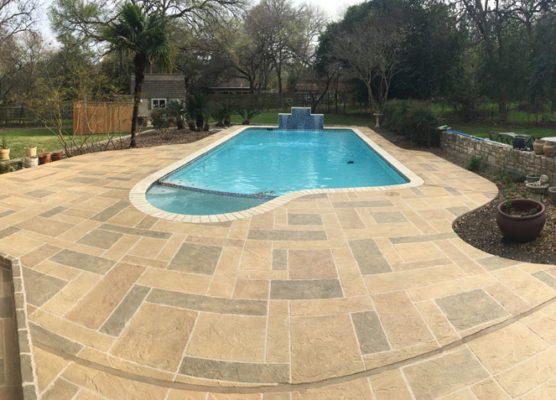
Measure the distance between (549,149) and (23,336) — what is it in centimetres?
633

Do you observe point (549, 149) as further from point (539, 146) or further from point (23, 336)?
point (23, 336)

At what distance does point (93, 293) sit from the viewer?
278 centimetres

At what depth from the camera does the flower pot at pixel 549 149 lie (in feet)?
16.5

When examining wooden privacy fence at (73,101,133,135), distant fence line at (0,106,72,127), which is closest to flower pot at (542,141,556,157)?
wooden privacy fence at (73,101,133,135)

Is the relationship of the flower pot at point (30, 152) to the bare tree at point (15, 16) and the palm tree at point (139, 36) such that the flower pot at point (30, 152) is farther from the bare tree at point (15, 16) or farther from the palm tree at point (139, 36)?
the bare tree at point (15, 16)

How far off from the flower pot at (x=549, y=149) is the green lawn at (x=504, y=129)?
20.8ft

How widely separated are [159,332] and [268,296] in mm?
815

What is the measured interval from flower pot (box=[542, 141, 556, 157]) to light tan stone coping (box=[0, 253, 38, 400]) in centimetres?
626

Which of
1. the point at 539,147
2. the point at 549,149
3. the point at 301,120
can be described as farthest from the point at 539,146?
the point at 301,120

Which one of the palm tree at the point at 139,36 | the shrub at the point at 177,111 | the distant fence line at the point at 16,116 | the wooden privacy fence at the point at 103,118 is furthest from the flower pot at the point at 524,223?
the distant fence line at the point at 16,116

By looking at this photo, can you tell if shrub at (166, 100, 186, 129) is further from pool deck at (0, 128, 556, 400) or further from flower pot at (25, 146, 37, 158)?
pool deck at (0, 128, 556, 400)

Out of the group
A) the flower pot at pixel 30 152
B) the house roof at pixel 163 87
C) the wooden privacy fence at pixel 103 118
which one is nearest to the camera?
the flower pot at pixel 30 152

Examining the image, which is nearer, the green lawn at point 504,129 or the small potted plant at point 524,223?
the small potted plant at point 524,223

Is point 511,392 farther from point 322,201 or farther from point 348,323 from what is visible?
point 322,201
